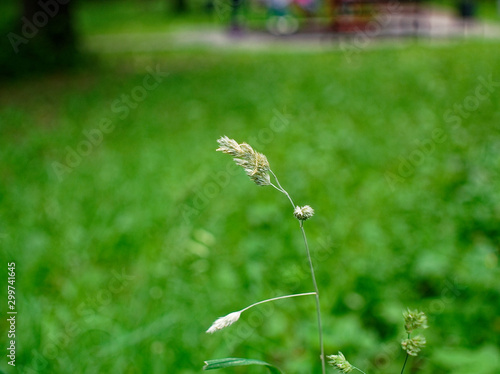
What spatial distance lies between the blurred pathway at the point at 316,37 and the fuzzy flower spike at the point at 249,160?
39.5 feet

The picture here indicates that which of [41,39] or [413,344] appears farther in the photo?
[41,39]

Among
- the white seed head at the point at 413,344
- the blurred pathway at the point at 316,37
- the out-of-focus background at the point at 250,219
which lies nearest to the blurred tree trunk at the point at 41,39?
the out-of-focus background at the point at 250,219

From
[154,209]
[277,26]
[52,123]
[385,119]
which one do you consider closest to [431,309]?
[154,209]

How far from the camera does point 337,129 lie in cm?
554

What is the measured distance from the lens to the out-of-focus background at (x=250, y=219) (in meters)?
2.20

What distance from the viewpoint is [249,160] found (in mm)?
845

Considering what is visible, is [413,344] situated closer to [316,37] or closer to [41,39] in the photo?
[41,39]

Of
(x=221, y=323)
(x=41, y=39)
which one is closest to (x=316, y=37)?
(x=41, y=39)

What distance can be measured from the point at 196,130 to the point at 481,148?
2.76 meters

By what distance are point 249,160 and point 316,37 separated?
14.6 metres

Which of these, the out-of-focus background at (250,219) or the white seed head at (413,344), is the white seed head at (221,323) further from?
the out-of-focus background at (250,219)

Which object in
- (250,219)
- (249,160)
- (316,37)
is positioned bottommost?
(316,37)

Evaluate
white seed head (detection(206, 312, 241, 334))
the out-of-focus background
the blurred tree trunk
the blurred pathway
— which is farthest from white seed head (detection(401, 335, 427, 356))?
the blurred pathway

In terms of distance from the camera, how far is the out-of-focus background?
2.20 m
